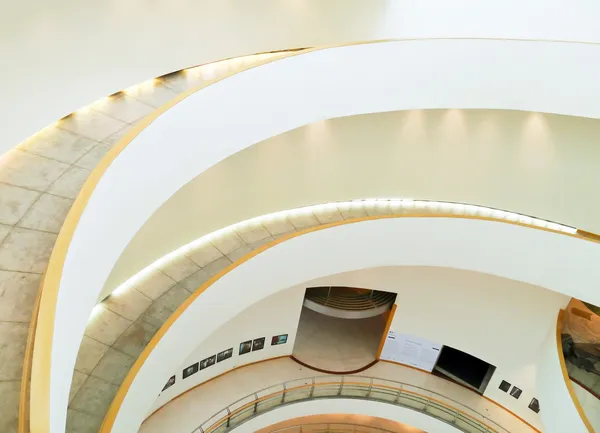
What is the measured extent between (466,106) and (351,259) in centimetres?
504

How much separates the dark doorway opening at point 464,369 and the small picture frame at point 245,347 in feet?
23.5

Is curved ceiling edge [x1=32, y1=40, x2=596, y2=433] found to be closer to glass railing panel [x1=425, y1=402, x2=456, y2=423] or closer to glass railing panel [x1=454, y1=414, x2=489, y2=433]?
glass railing panel [x1=425, y1=402, x2=456, y2=423]

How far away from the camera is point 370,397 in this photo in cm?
1748

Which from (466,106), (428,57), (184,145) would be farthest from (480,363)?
(184,145)

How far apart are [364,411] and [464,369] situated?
418cm

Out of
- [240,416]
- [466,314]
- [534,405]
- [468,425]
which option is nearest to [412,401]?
[468,425]

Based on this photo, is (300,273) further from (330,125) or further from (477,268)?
(477,268)

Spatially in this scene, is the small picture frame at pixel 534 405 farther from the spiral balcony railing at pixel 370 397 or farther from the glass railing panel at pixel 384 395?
the glass railing panel at pixel 384 395

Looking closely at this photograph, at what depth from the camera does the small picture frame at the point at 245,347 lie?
54.3 ft

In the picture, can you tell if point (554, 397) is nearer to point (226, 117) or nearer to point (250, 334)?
point (250, 334)

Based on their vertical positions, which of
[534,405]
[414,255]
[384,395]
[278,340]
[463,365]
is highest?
[414,255]

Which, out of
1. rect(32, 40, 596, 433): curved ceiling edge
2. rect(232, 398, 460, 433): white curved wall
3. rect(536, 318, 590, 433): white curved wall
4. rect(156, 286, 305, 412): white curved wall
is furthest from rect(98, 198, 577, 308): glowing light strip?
rect(232, 398, 460, 433): white curved wall

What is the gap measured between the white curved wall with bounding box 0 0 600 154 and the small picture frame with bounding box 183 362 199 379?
8.75 m

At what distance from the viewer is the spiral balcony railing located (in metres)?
16.0
